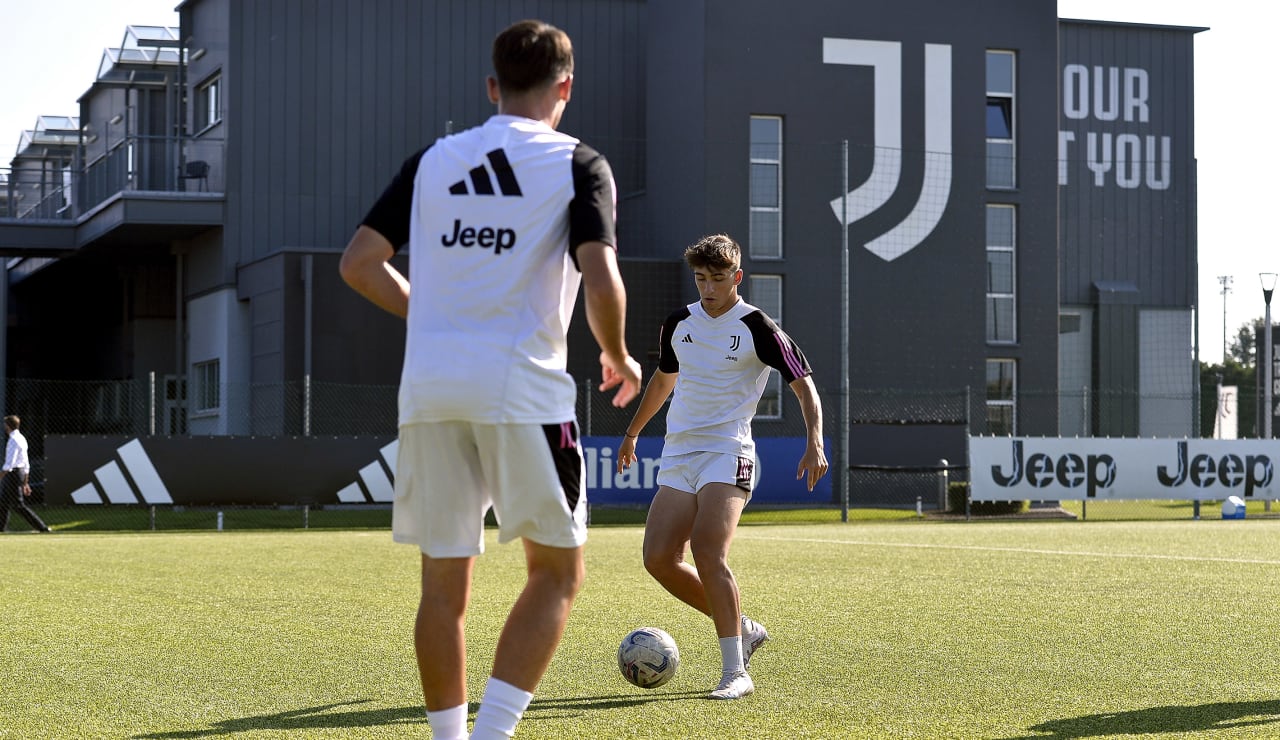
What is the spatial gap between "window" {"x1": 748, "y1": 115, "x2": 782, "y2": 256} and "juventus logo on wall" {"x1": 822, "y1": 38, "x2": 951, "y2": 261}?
59.0 inches

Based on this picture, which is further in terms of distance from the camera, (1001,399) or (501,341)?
(1001,399)

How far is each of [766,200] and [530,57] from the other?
→ 83.7 ft

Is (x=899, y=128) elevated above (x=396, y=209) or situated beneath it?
elevated above

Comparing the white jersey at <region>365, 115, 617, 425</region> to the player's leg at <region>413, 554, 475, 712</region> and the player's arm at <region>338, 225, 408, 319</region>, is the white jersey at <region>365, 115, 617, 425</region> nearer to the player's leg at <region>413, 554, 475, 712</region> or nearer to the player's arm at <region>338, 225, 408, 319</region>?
the player's arm at <region>338, 225, 408, 319</region>

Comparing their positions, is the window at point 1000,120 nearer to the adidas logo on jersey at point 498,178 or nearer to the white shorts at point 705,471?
the white shorts at point 705,471

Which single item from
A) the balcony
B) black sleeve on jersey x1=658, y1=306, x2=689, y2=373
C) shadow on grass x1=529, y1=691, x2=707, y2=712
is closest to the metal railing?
the balcony

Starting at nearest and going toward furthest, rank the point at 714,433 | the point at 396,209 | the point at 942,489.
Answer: the point at 396,209 → the point at 714,433 → the point at 942,489

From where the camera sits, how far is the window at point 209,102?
31.7 m

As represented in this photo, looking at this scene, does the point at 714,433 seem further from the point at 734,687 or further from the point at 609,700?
the point at 609,700

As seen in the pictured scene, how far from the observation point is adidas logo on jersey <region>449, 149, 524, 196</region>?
4055 millimetres

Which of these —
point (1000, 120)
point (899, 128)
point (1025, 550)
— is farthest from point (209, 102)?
point (1025, 550)

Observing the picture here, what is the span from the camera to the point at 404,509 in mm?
4152

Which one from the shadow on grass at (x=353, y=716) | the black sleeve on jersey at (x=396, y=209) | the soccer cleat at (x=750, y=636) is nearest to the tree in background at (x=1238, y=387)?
the soccer cleat at (x=750, y=636)

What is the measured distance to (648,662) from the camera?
6.40 meters
